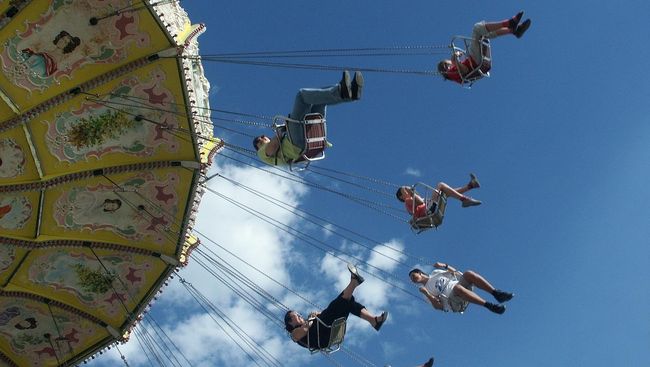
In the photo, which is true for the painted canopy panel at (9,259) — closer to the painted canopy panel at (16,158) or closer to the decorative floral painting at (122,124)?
the painted canopy panel at (16,158)

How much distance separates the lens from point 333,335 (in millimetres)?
12812

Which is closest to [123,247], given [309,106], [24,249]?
[24,249]

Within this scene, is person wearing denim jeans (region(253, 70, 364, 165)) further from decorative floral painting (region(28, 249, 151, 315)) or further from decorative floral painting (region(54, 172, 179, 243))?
decorative floral painting (region(28, 249, 151, 315))

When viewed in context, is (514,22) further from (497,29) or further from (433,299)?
(433,299)

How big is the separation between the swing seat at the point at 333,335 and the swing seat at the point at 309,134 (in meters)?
2.62

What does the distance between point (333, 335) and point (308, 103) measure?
12.4 ft

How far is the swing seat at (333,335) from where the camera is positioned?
501 inches

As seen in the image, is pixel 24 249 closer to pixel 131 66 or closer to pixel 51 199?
pixel 51 199

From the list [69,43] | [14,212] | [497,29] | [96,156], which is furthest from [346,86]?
[14,212]

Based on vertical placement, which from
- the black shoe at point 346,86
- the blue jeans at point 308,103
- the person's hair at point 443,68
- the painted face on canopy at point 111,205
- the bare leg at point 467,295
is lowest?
the painted face on canopy at point 111,205

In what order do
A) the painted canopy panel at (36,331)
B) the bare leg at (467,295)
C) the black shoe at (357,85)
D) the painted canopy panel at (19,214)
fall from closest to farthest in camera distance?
the black shoe at (357,85) → the bare leg at (467,295) → the painted canopy panel at (19,214) → the painted canopy panel at (36,331)

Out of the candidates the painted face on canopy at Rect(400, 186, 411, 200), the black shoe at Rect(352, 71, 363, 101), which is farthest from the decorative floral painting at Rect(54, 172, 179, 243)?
the black shoe at Rect(352, 71, 363, 101)

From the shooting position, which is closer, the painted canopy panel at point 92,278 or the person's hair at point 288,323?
the person's hair at point 288,323

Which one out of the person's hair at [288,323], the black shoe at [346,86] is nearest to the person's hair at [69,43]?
the black shoe at [346,86]
